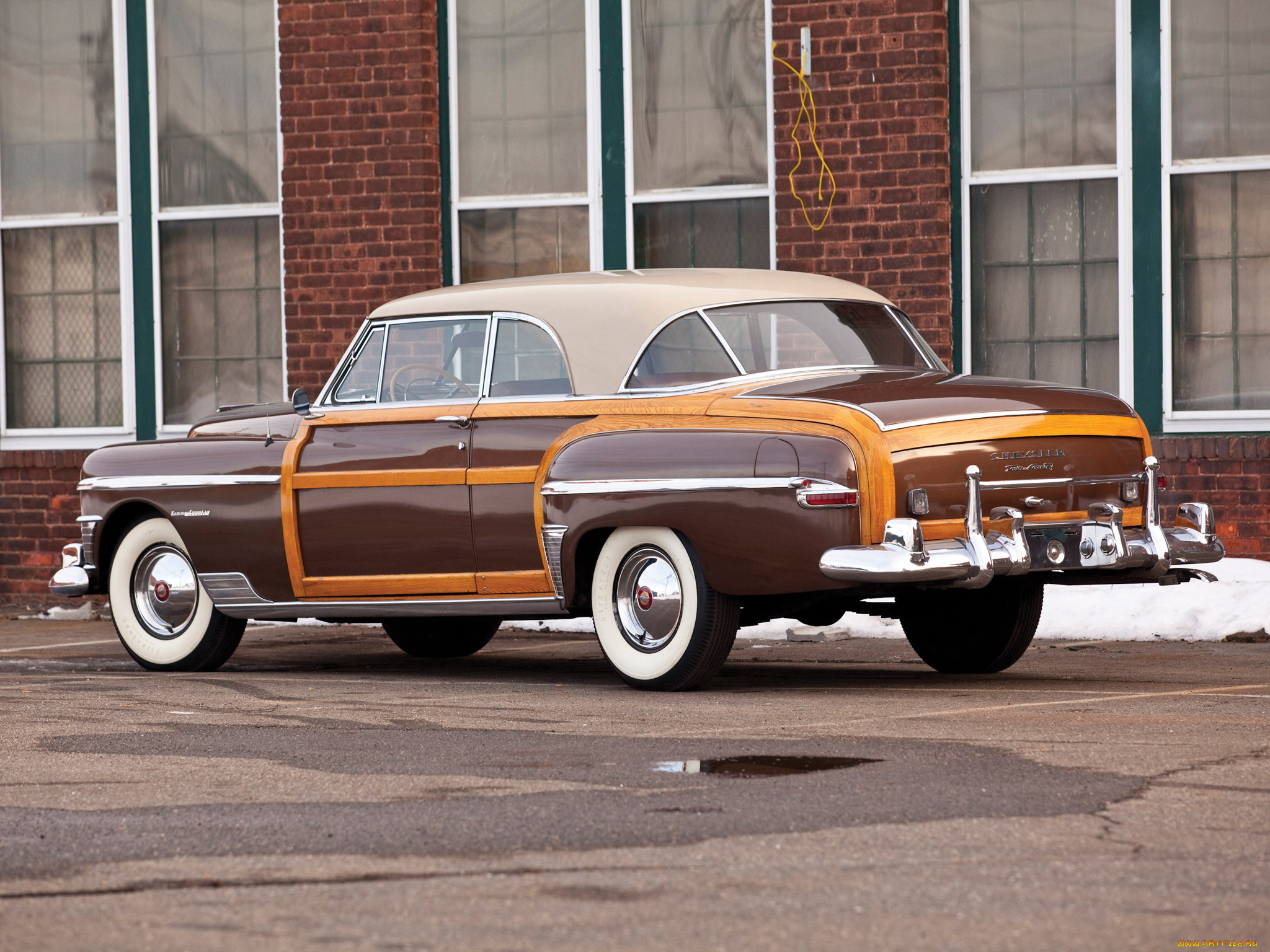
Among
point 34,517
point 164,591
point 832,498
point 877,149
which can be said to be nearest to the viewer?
point 832,498

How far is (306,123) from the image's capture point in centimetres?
1396

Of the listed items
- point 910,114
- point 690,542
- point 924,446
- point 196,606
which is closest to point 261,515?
point 196,606

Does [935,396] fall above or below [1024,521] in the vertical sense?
above

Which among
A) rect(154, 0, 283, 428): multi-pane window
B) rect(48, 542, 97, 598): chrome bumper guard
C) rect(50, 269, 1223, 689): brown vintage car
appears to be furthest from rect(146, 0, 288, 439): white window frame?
rect(50, 269, 1223, 689): brown vintage car

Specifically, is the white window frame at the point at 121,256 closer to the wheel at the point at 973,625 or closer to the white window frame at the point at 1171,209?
the white window frame at the point at 1171,209

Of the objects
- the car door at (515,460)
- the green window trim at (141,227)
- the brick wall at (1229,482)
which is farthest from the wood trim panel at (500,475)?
the green window trim at (141,227)

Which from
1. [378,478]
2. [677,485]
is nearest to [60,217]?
[378,478]

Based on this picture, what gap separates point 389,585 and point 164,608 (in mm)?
1514

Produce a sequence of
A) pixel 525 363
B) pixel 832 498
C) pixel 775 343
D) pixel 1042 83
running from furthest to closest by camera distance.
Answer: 1. pixel 1042 83
2. pixel 525 363
3. pixel 775 343
4. pixel 832 498

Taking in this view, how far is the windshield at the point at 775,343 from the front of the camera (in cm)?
837

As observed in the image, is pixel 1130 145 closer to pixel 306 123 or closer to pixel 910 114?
pixel 910 114

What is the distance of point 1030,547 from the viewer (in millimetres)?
7719

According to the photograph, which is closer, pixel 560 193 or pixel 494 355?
pixel 494 355

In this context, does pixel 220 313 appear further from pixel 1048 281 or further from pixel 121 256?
pixel 1048 281
